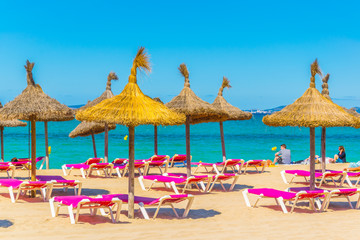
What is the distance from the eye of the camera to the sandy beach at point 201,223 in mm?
5939

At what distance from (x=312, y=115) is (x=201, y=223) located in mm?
2595

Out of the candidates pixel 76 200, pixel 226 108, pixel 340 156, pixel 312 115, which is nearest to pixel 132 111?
pixel 76 200

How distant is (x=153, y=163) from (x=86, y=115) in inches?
227

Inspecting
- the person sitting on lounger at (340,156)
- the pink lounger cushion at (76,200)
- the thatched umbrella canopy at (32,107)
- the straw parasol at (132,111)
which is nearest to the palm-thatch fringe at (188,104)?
the thatched umbrella canopy at (32,107)

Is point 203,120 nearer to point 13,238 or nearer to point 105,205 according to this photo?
point 105,205

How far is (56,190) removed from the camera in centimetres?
986

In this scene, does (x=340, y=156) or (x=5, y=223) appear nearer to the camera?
(x=5, y=223)

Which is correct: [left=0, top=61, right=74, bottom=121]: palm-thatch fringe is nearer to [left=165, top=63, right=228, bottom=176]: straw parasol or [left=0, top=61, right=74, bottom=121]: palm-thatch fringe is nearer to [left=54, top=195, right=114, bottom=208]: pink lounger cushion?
[left=54, top=195, right=114, bottom=208]: pink lounger cushion

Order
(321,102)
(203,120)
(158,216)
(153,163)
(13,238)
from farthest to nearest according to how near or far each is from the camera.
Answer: (203,120)
(153,163)
(321,102)
(158,216)
(13,238)

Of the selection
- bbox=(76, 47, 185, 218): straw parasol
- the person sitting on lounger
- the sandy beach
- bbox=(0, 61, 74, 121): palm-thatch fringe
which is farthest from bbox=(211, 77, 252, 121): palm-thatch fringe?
bbox=(76, 47, 185, 218): straw parasol

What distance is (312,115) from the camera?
794cm

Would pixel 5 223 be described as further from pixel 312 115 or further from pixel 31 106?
pixel 312 115

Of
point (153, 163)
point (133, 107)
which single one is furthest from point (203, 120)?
point (133, 107)

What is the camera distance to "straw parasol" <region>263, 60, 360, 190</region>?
7863 millimetres
